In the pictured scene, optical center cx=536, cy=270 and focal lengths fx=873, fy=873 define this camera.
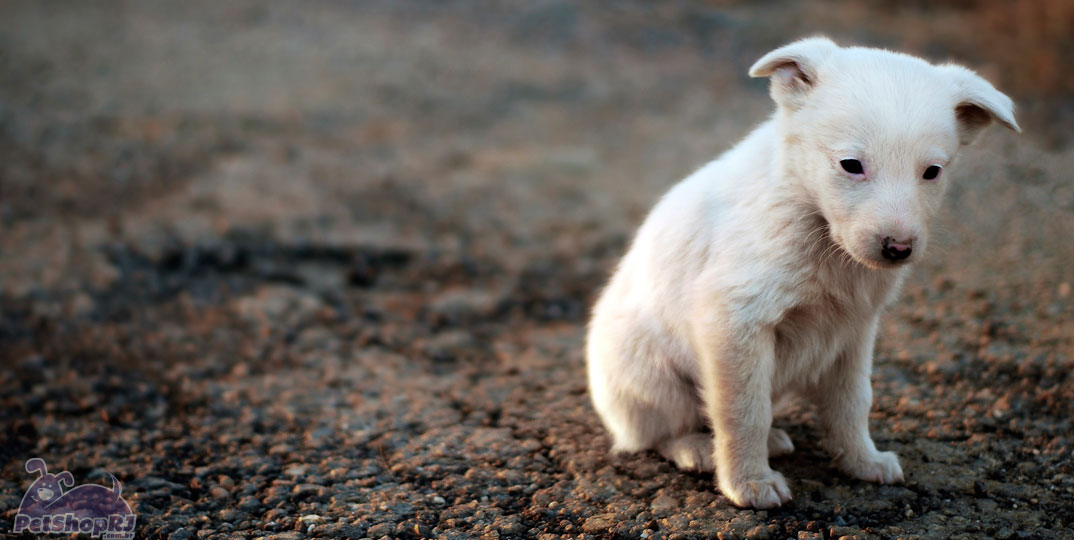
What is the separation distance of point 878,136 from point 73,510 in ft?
10.9

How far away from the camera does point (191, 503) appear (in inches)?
140

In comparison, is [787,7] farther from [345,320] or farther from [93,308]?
[93,308]

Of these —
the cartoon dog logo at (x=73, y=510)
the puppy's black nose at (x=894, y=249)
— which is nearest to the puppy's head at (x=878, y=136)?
the puppy's black nose at (x=894, y=249)

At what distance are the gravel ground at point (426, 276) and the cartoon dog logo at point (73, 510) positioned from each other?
0.06 metres

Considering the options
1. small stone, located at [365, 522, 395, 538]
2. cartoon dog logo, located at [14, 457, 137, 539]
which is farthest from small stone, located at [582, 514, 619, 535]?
cartoon dog logo, located at [14, 457, 137, 539]

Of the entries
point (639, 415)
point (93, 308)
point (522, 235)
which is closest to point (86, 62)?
point (93, 308)

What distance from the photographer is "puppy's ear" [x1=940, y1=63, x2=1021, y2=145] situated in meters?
2.79

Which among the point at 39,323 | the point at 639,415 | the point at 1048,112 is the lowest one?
the point at 39,323

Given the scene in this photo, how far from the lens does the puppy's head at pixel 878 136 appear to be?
105 inches

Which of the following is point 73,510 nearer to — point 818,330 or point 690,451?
point 690,451

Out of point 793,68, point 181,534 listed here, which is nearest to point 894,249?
point 793,68

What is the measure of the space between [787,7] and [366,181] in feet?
19.1

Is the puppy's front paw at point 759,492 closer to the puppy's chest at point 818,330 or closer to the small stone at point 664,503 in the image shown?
the small stone at point 664,503

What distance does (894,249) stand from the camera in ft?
8.75
